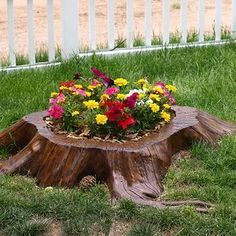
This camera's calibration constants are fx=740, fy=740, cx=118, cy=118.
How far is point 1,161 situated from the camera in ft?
16.7

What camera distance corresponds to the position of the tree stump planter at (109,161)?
448cm

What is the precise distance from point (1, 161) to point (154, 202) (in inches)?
50.6

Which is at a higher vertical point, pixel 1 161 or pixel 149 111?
pixel 149 111

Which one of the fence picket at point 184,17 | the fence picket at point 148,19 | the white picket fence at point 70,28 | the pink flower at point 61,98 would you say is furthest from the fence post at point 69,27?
the pink flower at point 61,98

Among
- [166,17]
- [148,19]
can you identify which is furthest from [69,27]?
[166,17]

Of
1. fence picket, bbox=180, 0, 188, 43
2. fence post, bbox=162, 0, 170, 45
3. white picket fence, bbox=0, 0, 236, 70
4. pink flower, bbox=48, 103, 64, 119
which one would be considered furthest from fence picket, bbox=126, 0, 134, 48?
pink flower, bbox=48, 103, 64, 119

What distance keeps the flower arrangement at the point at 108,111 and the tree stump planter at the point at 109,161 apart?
0.10 metres

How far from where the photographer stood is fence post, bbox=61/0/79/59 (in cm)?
729

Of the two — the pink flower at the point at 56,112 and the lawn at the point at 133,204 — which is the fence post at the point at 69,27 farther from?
the pink flower at the point at 56,112

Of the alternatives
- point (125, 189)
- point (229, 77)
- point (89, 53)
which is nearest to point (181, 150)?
point (125, 189)

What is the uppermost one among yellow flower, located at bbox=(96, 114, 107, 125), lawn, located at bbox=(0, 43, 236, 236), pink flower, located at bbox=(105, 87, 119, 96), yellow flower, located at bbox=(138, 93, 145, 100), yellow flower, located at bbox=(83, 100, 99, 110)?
pink flower, located at bbox=(105, 87, 119, 96)

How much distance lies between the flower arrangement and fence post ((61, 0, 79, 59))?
224cm

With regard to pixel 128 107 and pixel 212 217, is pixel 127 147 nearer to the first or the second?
pixel 128 107

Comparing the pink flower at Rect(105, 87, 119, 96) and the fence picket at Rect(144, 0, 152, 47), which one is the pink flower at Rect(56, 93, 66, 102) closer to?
the pink flower at Rect(105, 87, 119, 96)
